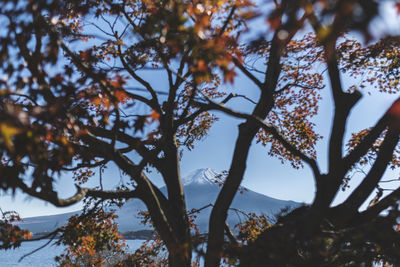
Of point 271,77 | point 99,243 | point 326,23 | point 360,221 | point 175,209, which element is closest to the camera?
point 326,23

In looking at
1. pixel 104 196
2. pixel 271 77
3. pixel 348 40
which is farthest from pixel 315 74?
pixel 104 196

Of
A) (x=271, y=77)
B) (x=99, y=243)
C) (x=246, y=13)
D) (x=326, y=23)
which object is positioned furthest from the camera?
(x=99, y=243)

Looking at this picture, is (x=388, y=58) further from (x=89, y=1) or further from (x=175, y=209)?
(x=89, y=1)

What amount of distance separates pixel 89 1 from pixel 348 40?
21.8 ft

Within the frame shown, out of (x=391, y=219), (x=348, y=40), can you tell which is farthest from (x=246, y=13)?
(x=348, y=40)

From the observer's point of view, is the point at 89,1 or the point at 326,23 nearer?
the point at 326,23

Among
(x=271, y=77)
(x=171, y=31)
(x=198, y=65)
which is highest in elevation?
(x=271, y=77)

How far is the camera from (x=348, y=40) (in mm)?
8375

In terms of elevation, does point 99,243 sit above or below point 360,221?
below

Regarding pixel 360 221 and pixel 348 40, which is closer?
pixel 360 221

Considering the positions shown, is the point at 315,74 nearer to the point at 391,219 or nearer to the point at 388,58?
the point at 388,58

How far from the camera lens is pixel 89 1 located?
21.0 feet

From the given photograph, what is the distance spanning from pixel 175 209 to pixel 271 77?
10.3ft

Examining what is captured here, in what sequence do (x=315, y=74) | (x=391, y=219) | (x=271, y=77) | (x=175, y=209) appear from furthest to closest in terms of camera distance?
1. (x=315, y=74)
2. (x=175, y=209)
3. (x=271, y=77)
4. (x=391, y=219)
